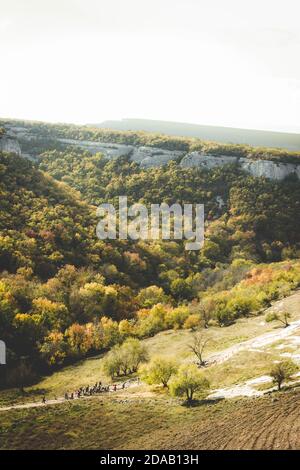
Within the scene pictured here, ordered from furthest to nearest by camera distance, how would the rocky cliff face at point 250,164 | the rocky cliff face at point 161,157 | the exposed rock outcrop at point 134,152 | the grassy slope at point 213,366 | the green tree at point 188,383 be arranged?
1. the exposed rock outcrop at point 134,152
2. the rocky cliff face at point 161,157
3. the rocky cliff face at point 250,164
4. the grassy slope at point 213,366
5. the green tree at point 188,383

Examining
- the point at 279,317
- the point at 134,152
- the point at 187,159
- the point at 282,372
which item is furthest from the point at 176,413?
the point at 134,152

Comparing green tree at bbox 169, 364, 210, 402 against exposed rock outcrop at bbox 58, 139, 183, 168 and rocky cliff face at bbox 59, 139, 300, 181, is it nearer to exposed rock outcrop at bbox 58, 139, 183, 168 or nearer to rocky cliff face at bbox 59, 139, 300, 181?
rocky cliff face at bbox 59, 139, 300, 181

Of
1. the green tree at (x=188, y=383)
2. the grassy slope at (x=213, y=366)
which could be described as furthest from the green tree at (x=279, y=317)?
the green tree at (x=188, y=383)

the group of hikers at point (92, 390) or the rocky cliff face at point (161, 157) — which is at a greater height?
the rocky cliff face at point (161, 157)

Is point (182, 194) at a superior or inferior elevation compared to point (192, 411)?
superior

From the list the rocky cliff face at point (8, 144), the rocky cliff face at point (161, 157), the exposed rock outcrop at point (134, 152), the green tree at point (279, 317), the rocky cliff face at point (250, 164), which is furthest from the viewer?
the exposed rock outcrop at point (134, 152)

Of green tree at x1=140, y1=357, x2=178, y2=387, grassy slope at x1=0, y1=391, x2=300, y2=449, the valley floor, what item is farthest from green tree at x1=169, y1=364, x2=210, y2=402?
green tree at x1=140, y1=357, x2=178, y2=387

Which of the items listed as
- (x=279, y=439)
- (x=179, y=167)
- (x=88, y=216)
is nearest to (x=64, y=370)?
(x=279, y=439)

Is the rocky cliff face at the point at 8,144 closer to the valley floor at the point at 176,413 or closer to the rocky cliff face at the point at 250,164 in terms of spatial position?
the rocky cliff face at the point at 250,164
